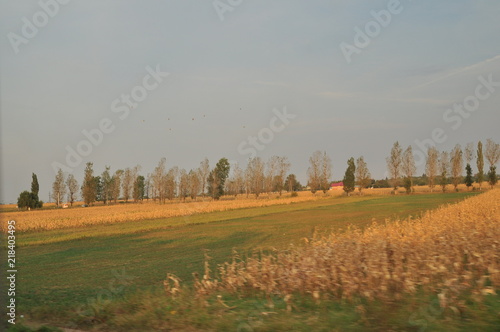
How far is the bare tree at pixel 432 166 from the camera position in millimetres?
103125

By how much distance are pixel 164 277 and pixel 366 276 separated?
723 centimetres

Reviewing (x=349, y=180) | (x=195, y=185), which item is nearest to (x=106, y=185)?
(x=195, y=185)

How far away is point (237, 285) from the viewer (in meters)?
9.25

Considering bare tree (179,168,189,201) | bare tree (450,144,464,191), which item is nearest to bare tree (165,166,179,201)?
bare tree (179,168,189,201)

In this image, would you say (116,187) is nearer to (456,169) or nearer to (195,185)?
(195,185)

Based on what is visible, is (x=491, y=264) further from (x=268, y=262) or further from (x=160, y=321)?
(x=160, y=321)

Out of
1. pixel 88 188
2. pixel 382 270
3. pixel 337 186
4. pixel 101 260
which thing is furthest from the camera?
pixel 337 186

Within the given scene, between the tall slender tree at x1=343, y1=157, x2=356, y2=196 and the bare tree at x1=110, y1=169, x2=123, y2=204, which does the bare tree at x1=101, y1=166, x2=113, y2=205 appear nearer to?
the bare tree at x1=110, y1=169, x2=123, y2=204

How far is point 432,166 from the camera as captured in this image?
105m

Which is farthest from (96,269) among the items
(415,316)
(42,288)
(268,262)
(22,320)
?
(415,316)

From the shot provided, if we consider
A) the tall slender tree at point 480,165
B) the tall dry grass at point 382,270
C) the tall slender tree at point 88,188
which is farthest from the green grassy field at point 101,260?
the tall slender tree at point 480,165

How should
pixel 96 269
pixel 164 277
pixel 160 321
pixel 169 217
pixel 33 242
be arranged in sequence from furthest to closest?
1. pixel 169 217
2. pixel 33 242
3. pixel 96 269
4. pixel 164 277
5. pixel 160 321

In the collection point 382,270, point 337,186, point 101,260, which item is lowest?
point 101,260

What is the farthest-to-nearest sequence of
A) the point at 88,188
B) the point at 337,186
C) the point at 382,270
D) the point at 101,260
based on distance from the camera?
the point at 337,186 → the point at 88,188 → the point at 101,260 → the point at 382,270
